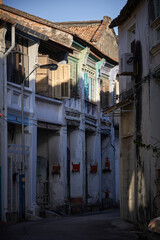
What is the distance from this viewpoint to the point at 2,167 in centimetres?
2027

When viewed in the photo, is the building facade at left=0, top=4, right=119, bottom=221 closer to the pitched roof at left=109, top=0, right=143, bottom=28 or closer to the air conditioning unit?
the pitched roof at left=109, top=0, right=143, bottom=28

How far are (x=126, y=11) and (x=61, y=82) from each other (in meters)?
8.43

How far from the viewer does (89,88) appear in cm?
3070

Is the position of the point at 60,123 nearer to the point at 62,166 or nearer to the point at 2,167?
the point at 62,166

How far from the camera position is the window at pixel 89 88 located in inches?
1179

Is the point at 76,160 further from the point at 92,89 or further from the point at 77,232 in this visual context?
the point at 77,232

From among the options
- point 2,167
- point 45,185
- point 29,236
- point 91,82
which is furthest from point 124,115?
point 91,82

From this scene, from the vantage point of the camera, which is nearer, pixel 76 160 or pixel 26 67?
pixel 26 67

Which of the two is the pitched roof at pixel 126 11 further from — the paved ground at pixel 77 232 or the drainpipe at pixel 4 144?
the paved ground at pixel 77 232

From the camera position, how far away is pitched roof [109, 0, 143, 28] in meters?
16.6

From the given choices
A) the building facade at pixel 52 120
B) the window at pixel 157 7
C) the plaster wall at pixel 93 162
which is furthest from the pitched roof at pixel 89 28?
the window at pixel 157 7

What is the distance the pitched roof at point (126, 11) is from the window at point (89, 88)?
10.9m

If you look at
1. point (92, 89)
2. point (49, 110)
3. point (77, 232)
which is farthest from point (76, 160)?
point (77, 232)

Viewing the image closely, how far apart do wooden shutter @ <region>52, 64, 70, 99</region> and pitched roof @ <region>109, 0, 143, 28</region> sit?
6.73 metres
